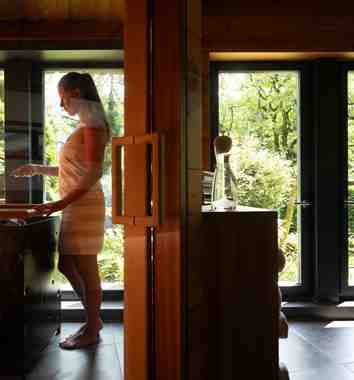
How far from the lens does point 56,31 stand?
4.83ft

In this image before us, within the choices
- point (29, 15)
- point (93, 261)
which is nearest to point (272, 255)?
point (93, 261)

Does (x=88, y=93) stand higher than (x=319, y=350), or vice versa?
(x=88, y=93)

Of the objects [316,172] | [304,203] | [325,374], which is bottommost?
[325,374]

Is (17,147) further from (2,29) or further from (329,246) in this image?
(329,246)

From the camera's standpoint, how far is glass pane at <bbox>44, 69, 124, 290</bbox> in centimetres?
142

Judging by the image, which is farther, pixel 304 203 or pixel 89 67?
pixel 304 203

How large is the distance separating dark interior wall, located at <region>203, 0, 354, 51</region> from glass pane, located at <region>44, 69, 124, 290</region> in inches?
62.6

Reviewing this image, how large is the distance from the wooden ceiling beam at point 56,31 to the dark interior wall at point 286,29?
4.93 feet

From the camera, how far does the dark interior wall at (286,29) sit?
289 cm

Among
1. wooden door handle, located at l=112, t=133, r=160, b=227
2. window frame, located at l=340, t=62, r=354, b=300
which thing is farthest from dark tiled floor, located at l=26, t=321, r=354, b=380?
wooden door handle, located at l=112, t=133, r=160, b=227

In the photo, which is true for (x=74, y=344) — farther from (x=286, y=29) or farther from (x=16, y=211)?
(x=286, y=29)

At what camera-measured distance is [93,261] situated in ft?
4.79

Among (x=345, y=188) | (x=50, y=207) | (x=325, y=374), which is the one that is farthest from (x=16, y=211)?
(x=345, y=188)

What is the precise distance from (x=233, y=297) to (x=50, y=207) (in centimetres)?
66
